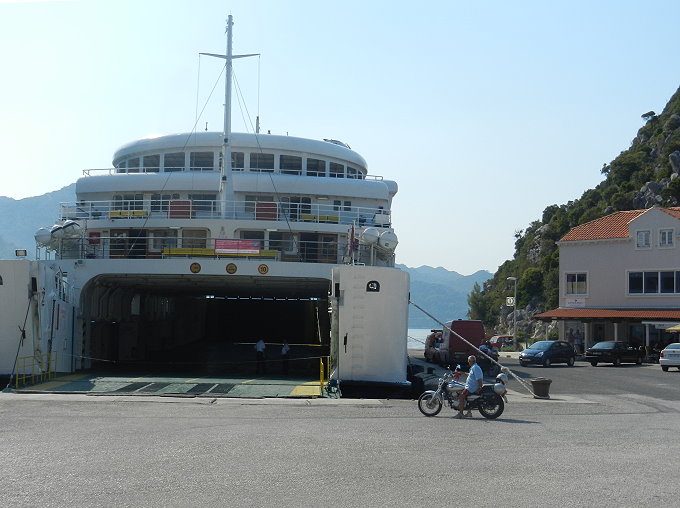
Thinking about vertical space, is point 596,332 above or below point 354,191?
below

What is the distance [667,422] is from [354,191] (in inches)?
614

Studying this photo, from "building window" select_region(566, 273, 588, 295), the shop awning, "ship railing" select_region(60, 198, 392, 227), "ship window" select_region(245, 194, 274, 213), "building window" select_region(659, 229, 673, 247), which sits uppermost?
"building window" select_region(659, 229, 673, 247)

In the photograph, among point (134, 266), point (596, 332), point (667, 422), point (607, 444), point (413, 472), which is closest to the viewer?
point (413, 472)

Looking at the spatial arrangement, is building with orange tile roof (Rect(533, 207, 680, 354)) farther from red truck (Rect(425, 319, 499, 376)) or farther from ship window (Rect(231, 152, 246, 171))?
ship window (Rect(231, 152, 246, 171))

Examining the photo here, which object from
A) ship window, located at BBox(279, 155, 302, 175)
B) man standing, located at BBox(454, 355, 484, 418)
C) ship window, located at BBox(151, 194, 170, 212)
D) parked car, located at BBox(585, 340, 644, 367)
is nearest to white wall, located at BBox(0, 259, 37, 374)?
ship window, located at BBox(151, 194, 170, 212)

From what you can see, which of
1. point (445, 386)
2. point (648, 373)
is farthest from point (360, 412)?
point (648, 373)

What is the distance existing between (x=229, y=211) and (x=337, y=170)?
696 centimetres

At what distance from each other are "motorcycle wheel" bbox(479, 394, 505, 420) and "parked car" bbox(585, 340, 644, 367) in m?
24.1

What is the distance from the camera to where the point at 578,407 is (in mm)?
18391

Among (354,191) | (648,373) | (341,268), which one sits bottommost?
(648,373)

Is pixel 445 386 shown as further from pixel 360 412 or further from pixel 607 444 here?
pixel 607 444

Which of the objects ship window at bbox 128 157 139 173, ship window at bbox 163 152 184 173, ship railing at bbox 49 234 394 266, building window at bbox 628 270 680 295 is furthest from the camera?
building window at bbox 628 270 680 295

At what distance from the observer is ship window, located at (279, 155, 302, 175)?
30.4 meters

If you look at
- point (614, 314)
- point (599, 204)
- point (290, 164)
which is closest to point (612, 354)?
point (614, 314)
